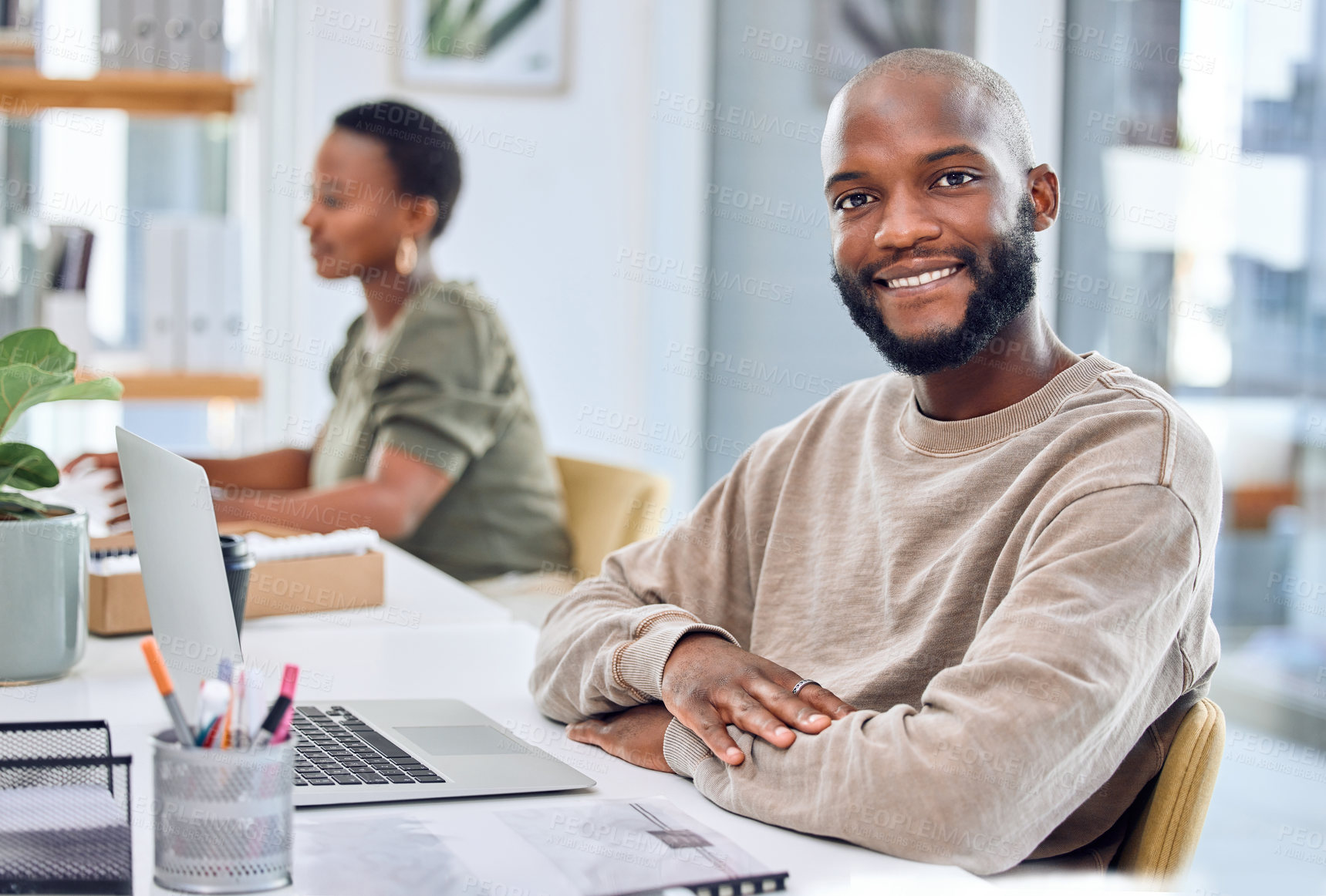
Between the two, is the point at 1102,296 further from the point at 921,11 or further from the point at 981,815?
the point at 981,815

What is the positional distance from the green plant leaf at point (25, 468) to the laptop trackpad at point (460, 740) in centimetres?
42

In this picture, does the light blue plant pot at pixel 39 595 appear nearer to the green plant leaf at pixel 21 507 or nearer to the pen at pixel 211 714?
the green plant leaf at pixel 21 507

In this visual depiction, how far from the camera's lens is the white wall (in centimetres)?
345

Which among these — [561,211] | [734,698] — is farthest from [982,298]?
[561,211]

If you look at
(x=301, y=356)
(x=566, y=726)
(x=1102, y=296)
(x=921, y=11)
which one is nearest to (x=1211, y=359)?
(x=1102, y=296)

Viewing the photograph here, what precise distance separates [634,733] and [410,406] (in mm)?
1280

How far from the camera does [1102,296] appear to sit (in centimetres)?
248

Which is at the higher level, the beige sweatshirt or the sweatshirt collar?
the sweatshirt collar

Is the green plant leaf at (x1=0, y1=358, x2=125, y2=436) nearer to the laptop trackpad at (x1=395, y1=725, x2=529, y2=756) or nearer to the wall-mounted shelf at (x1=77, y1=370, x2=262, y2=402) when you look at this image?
the laptop trackpad at (x1=395, y1=725, x2=529, y2=756)

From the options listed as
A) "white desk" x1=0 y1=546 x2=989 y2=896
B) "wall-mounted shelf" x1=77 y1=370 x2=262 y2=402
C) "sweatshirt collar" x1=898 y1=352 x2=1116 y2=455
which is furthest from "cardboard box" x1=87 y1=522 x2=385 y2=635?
"wall-mounted shelf" x1=77 y1=370 x2=262 y2=402

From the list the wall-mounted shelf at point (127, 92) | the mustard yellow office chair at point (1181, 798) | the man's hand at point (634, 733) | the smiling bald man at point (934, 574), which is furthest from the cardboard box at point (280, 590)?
the wall-mounted shelf at point (127, 92)

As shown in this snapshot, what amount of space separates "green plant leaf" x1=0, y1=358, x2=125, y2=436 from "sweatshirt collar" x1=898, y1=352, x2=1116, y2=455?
2.33 feet

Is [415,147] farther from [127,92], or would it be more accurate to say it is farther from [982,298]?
[982,298]

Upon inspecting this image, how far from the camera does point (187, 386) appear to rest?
10.2 ft
